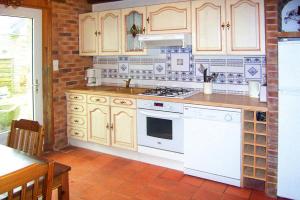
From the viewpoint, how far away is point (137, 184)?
3.10 meters

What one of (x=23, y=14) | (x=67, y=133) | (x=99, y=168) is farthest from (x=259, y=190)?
(x=23, y=14)

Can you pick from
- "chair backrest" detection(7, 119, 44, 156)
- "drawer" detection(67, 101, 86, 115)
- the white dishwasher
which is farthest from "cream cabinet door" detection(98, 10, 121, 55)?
"chair backrest" detection(7, 119, 44, 156)

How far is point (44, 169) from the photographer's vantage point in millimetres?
1236

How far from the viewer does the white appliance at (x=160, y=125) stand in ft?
10.8

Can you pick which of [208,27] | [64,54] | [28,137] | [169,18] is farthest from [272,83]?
[64,54]

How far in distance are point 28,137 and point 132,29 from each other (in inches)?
88.8

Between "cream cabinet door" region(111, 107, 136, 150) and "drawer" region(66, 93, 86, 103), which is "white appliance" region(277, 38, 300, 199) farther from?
"drawer" region(66, 93, 86, 103)

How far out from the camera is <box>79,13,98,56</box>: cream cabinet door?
4.24 m

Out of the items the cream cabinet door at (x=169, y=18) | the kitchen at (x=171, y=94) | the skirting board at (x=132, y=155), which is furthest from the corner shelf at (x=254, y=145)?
the cream cabinet door at (x=169, y=18)

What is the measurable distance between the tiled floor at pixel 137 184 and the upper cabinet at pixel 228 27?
1.43 meters

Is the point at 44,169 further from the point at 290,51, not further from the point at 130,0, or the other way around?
the point at 130,0

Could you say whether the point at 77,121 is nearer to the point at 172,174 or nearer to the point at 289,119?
the point at 172,174

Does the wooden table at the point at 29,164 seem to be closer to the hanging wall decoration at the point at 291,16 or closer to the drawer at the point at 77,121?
the drawer at the point at 77,121

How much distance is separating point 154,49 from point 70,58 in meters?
1.27
